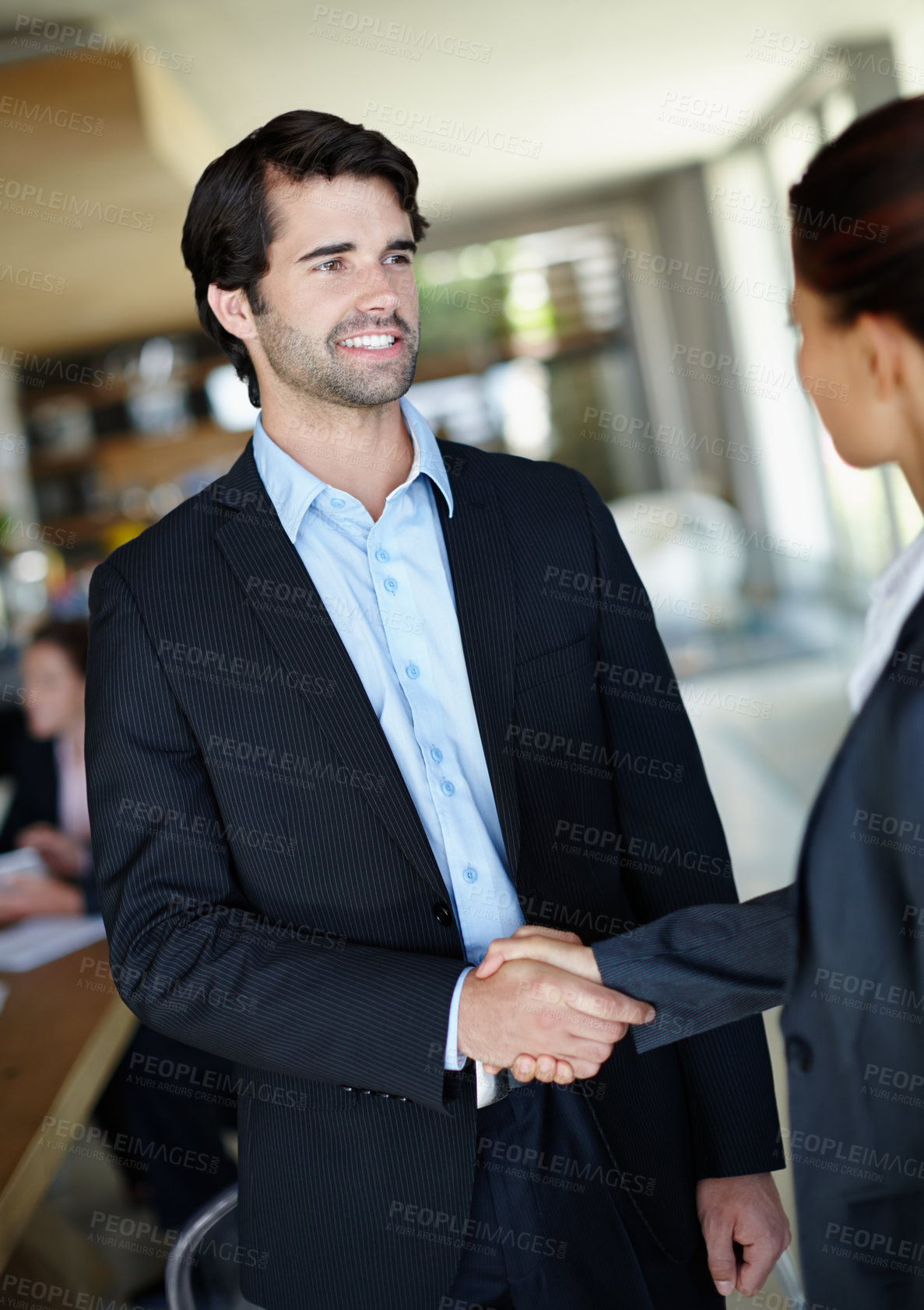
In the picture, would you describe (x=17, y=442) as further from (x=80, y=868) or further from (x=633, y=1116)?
(x=633, y=1116)

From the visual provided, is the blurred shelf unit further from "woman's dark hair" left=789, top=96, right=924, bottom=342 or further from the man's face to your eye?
"woman's dark hair" left=789, top=96, right=924, bottom=342

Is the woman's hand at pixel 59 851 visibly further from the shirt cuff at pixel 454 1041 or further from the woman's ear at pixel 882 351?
the woman's ear at pixel 882 351

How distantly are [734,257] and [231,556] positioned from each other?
24.2 ft

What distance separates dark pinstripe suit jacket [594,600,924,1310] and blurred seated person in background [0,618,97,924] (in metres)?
2.49

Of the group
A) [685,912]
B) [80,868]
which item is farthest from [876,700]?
[80,868]

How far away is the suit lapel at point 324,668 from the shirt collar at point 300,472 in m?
0.03

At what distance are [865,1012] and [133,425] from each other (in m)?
7.66

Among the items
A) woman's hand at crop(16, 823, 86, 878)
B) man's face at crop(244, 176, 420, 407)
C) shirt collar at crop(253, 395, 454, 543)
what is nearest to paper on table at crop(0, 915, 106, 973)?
woman's hand at crop(16, 823, 86, 878)

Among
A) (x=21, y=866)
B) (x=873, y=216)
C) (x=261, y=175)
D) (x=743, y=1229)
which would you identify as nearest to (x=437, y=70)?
(x=21, y=866)

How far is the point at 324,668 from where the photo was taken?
1242 millimetres

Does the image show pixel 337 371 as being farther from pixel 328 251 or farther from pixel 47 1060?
pixel 47 1060

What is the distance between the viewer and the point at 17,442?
24.9ft

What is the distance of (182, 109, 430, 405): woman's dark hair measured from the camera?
4.62 feet

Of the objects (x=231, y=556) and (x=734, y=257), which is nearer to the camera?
(x=231, y=556)
